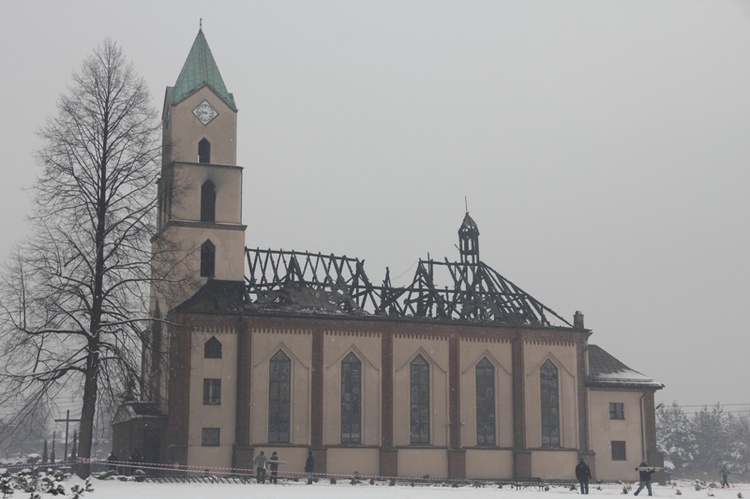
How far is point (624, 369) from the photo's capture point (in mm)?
60531

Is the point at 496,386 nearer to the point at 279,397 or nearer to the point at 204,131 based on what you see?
the point at 279,397

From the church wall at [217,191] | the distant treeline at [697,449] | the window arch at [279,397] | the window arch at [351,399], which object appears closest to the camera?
the window arch at [279,397]

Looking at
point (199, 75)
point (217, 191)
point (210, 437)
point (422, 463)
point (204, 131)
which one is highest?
point (199, 75)

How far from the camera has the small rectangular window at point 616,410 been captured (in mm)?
A: 58625

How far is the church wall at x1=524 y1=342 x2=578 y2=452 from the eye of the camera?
56.3 m

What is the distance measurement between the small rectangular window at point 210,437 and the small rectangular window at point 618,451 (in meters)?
22.7

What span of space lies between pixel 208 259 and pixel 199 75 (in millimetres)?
10579

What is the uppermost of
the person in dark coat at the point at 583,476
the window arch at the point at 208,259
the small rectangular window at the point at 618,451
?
the window arch at the point at 208,259

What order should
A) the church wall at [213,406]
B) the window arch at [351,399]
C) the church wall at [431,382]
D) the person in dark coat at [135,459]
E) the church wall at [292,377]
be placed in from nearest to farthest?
1. the person in dark coat at [135,459]
2. the church wall at [213,406]
3. the church wall at [292,377]
4. the window arch at [351,399]
5. the church wall at [431,382]

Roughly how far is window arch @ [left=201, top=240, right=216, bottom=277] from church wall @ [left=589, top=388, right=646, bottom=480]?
22.3 metres

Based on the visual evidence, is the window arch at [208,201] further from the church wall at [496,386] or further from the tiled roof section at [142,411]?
the church wall at [496,386]

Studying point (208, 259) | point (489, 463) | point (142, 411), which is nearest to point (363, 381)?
point (489, 463)

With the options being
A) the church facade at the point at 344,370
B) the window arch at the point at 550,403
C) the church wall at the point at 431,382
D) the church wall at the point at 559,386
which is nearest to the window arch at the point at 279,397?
the church facade at the point at 344,370

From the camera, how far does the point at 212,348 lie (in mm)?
50562
